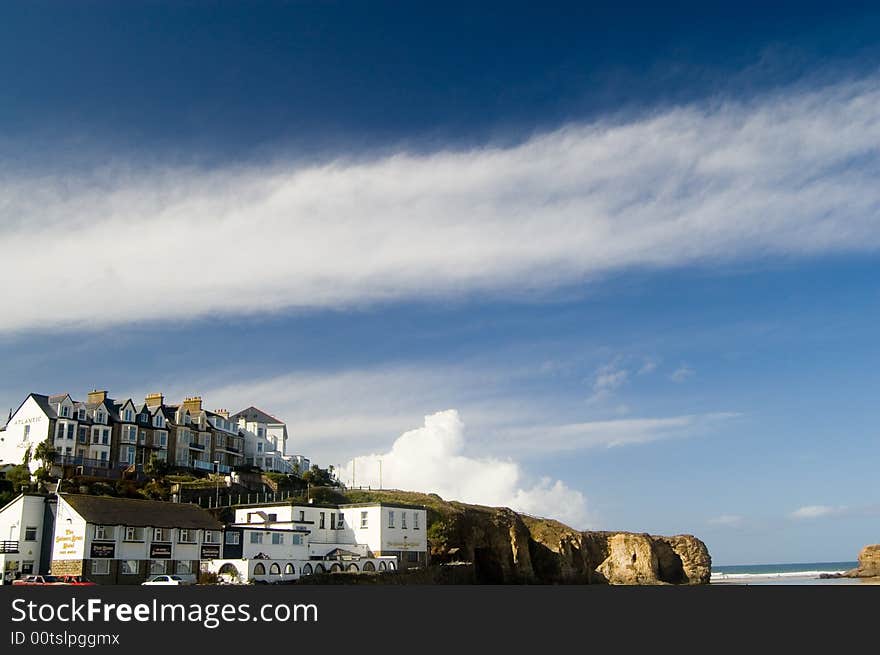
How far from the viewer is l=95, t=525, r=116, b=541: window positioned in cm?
6147

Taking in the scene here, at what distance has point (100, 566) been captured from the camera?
201ft

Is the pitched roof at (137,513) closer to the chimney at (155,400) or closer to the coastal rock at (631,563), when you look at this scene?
the chimney at (155,400)

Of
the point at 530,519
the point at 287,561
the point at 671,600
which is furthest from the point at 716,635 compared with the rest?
the point at 530,519

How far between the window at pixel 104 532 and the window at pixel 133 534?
1.12 m

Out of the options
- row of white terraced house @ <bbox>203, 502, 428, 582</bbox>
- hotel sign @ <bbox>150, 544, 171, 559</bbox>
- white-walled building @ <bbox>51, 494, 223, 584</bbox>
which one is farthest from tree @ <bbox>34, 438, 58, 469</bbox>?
hotel sign @ <bbox>150, 544, 171, 559</bbox>

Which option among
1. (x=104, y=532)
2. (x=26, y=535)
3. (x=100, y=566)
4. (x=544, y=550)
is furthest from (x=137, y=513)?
(x=544, y=550)

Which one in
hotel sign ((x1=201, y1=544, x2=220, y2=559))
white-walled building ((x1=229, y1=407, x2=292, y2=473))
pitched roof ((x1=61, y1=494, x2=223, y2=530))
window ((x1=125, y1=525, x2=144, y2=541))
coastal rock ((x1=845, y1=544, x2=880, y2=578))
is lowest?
coastal rock ((x1=845, y1=544, x2=880, y2=578))

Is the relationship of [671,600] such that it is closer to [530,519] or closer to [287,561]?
[287,561]

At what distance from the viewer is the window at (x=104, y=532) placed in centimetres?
6147

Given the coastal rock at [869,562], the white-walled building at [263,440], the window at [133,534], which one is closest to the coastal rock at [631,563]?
the coastal rock at [869,562]

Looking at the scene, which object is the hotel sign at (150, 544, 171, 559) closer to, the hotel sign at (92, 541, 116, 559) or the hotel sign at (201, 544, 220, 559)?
the hotel sign at (92, 541, 116, 559)

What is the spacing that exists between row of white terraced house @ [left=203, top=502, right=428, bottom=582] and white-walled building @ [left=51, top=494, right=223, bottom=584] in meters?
2.34

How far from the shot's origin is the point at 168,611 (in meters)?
27.1

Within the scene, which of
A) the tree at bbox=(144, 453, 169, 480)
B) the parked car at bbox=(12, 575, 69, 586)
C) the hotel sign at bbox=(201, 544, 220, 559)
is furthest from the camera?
the tree at bbox=(144, 453, 169, 480)
